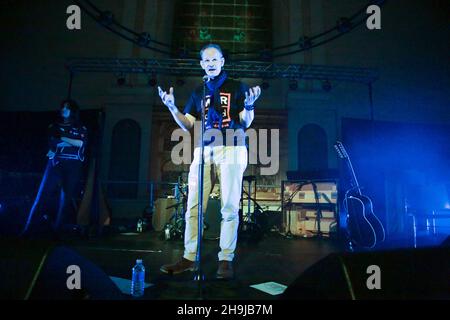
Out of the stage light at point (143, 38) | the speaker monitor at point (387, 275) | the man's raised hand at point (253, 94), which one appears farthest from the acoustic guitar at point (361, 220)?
the stage light at point (143, 38)

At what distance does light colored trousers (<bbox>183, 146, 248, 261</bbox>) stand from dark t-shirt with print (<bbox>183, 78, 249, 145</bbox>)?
4.0 inches

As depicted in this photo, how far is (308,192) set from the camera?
5594mm

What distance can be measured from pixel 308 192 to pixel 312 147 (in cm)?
257

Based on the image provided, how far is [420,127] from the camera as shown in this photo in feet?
25.3

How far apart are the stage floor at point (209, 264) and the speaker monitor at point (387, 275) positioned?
2.79 ft

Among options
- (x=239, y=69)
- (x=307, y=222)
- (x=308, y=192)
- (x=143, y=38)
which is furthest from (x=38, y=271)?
(x=143, y=38)

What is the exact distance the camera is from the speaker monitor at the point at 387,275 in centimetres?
84

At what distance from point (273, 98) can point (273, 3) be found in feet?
11.4

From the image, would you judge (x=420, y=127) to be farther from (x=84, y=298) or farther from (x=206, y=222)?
(x=84, y=298)

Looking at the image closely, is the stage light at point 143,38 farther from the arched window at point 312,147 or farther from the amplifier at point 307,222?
the amplifier at point 307,222

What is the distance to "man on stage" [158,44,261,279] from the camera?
217 cm

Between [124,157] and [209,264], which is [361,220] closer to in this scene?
[209,264]

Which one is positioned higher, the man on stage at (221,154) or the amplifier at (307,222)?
the man on stage at (221,154)
